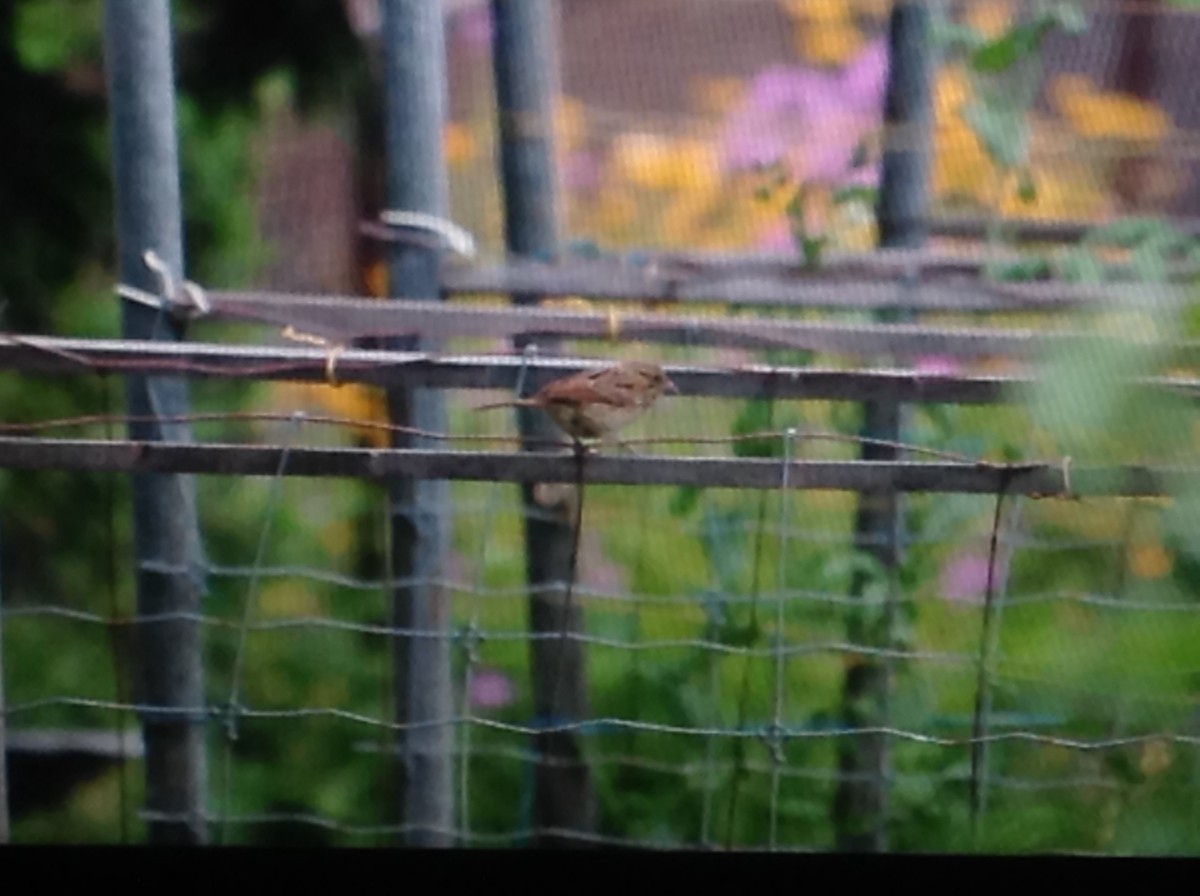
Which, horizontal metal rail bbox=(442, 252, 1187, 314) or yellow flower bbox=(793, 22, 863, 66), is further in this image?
horizontal metal rail bbox=(442, 252, 1187, 314)

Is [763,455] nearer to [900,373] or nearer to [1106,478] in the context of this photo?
[900,373]

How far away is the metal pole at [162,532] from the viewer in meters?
0.89

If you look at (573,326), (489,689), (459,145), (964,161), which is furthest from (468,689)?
(964,161)

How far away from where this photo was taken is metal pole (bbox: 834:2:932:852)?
919 millimetres

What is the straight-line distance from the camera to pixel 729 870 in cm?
92

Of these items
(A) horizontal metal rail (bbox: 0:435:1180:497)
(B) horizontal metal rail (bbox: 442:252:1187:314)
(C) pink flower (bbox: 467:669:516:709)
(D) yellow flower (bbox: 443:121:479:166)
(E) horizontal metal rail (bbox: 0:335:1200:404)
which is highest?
(D) yellow flower (bbox: 443:121:479:166)

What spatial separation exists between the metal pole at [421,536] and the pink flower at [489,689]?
0.02 m

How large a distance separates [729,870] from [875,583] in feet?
0.67

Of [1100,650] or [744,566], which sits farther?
[744,566]

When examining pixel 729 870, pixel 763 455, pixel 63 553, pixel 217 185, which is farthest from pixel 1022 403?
pixel 63 553

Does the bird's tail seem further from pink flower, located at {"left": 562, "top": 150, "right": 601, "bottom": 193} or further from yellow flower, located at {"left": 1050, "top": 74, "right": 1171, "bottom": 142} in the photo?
yellow flower, located at {"left": 1050, "top": 74, "right": 1171, "bottom": 142}

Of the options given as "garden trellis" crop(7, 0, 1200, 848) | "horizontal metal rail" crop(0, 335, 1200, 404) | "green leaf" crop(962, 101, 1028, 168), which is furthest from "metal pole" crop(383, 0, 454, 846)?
"green leaf" crop(962, 101, 1028, 168)

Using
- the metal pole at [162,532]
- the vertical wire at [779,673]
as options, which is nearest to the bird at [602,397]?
the vertical wire at [779,673]

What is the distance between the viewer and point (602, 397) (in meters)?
0.85
